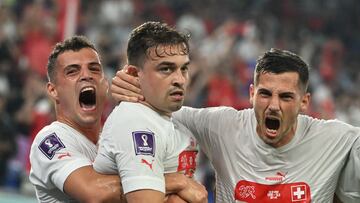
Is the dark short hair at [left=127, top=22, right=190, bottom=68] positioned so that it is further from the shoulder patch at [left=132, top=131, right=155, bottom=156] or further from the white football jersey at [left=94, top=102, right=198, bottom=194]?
the shoulder patch at [left=132, top=131, right=155, bottom=156]

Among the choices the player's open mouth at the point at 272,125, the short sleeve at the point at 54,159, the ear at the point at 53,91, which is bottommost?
the short sleeve at the point at 54,159

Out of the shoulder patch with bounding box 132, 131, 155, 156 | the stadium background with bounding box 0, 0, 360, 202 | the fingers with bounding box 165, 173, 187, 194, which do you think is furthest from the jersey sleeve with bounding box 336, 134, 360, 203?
the stadium background with bounding box 0, 0, 360, 202

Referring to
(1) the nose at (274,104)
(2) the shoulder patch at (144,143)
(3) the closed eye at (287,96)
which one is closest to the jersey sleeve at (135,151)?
(2) the shoulder patch at (144,143)

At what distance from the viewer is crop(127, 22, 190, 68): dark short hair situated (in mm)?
4398

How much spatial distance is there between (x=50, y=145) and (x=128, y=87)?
583 millimetres

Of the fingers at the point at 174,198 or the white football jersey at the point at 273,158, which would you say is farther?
the white football jersey at the point at 273,158

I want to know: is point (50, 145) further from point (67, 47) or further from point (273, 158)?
point (273, 158)

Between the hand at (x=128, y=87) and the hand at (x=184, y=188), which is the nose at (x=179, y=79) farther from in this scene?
the hand at (x=184, y=188)

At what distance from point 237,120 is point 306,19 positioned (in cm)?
1059

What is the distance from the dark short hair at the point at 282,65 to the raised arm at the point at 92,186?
106cm

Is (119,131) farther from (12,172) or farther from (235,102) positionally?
(235,102)

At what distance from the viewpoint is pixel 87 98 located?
5098 millimetres

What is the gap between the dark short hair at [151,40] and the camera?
4.40 meters

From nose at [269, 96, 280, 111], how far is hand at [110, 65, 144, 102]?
0.74 m
